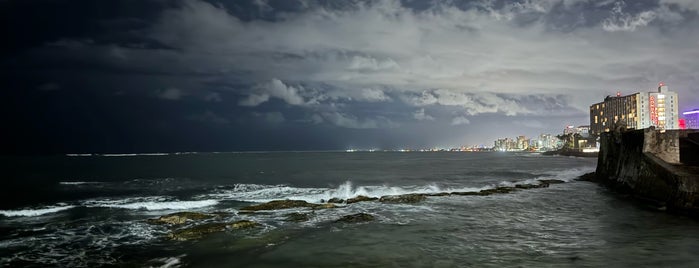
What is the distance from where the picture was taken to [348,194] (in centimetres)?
3697

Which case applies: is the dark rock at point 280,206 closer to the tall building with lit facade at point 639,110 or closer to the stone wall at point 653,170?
the stone wall at point 653,170

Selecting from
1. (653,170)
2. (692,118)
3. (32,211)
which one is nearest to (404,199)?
(653,170)

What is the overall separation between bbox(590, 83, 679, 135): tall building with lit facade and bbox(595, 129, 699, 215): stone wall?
7314 cm

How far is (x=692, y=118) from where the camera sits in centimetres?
10619

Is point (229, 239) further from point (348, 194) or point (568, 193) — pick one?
point (568, 193)

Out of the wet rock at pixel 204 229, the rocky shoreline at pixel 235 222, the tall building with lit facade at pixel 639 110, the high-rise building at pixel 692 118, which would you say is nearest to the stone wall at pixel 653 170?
the rocky shoreline at pixel 235 222

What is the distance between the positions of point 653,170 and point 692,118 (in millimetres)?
111379

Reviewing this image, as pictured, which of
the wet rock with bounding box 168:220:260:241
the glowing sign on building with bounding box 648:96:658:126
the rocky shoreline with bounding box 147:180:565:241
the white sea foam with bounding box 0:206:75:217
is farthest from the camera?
the glowing sign on building with bounding box 648:96:658:126

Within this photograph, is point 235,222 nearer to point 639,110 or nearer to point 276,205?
point 276,205

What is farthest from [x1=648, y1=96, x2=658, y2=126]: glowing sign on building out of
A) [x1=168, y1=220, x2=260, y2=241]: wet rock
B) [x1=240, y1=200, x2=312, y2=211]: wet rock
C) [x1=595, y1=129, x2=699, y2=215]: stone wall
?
[x1=168, y1=220, x2=260, y2=241]: wet rock

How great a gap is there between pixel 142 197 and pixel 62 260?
21926 mm

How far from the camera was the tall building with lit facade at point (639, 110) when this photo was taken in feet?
427

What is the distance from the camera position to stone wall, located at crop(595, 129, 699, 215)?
21578 millimetres

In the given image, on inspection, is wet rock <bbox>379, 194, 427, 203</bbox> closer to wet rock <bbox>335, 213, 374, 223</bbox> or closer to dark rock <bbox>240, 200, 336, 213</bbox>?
dark rock <bbox>240, 200, 336, 213</bbox>
